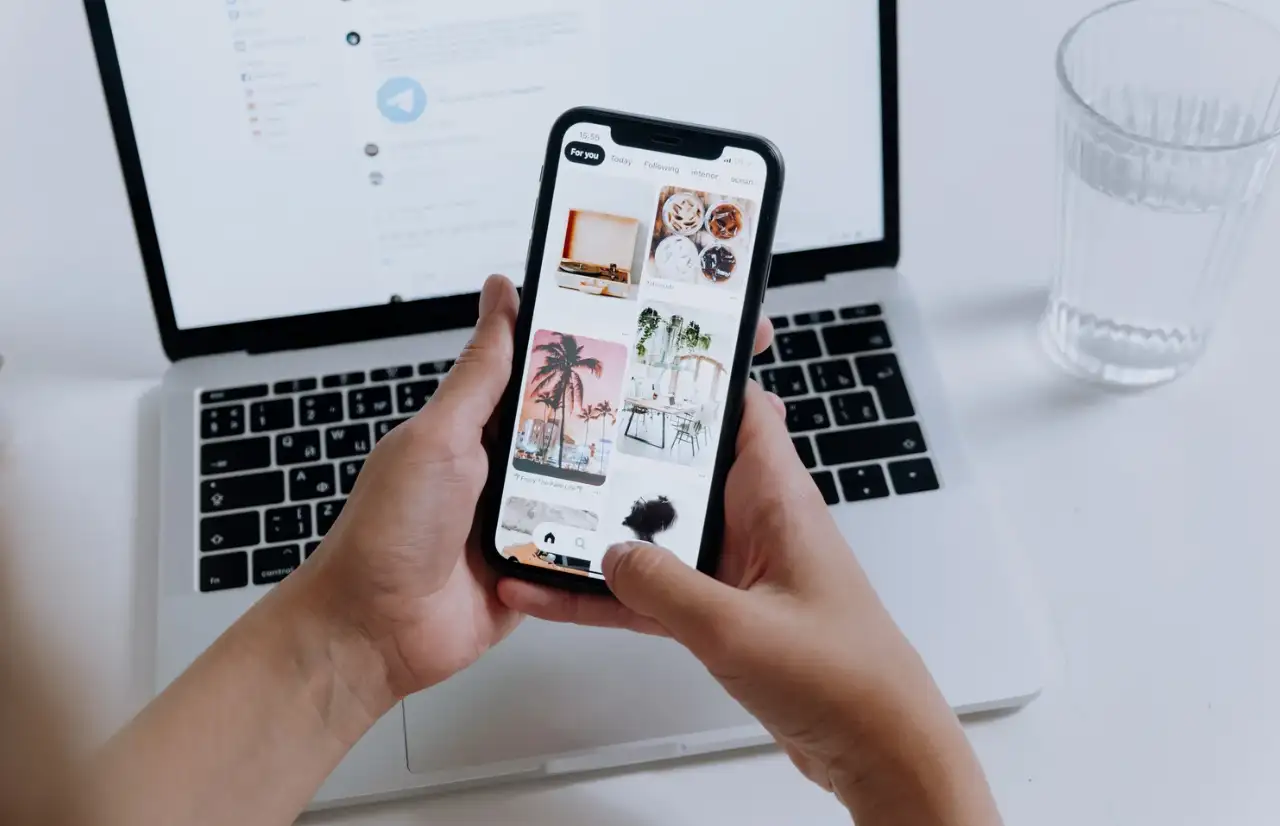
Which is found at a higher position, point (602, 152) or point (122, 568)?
point (602, 152)

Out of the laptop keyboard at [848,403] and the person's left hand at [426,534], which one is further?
the laptop keyboard at [848,403]

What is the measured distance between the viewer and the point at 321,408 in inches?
26.1

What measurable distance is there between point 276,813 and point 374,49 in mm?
371

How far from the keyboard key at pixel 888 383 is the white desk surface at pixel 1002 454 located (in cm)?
5

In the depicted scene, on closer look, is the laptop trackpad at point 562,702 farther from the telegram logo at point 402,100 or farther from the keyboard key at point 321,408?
the telegram logo at point 402,100

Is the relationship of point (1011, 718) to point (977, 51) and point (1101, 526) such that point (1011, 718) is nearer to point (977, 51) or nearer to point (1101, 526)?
point (1101, 526)

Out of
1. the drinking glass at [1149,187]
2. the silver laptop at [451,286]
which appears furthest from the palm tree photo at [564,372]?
the drinking glass at [1149,187]

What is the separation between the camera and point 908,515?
62cm

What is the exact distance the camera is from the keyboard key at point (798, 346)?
68 cm

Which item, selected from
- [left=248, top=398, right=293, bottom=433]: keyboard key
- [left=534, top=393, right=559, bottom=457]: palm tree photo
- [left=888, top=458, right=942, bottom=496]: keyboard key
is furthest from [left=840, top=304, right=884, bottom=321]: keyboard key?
[left=248, top=398, right=293, bottom=433]: keyboard key

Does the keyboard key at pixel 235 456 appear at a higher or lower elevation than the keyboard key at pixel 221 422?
lower

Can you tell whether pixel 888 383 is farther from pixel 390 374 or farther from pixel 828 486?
pixel 390 374

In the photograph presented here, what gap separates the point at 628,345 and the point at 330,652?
20 cm

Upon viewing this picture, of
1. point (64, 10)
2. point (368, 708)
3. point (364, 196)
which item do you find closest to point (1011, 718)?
point (368, 708)
